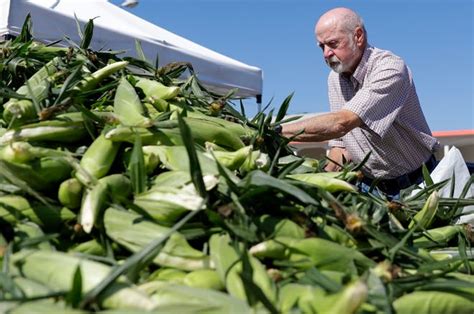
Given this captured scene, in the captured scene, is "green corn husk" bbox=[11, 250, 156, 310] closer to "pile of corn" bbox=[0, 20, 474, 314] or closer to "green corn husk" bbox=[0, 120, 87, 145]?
"pile of corn" bbox=[0, 20, 474, 314]

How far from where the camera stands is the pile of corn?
650 millimetres

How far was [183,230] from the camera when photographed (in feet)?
2.46

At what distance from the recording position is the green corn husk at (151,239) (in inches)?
28.3

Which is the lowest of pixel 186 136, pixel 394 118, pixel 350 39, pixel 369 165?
pixel 369 165

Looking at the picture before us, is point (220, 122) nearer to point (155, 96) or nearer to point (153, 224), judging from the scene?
point (155, 96)

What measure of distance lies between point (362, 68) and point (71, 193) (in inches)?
74.8

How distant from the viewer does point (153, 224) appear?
2.47 feet

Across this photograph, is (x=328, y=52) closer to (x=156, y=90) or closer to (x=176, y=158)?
(x=156, y=90)

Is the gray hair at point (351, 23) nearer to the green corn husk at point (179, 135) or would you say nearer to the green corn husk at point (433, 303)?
the green corn husk at point (179, 135)

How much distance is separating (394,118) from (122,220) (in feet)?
5.91

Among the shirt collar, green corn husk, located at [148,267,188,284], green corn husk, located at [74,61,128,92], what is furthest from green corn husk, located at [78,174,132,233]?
the shirt collar

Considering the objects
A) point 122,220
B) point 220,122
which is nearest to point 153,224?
point 122,220

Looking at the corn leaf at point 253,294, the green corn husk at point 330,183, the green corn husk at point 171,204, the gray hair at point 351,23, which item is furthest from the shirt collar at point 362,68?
the corn leaf at point 253,294

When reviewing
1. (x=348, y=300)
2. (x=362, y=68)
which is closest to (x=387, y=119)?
(x=362, y=68)
